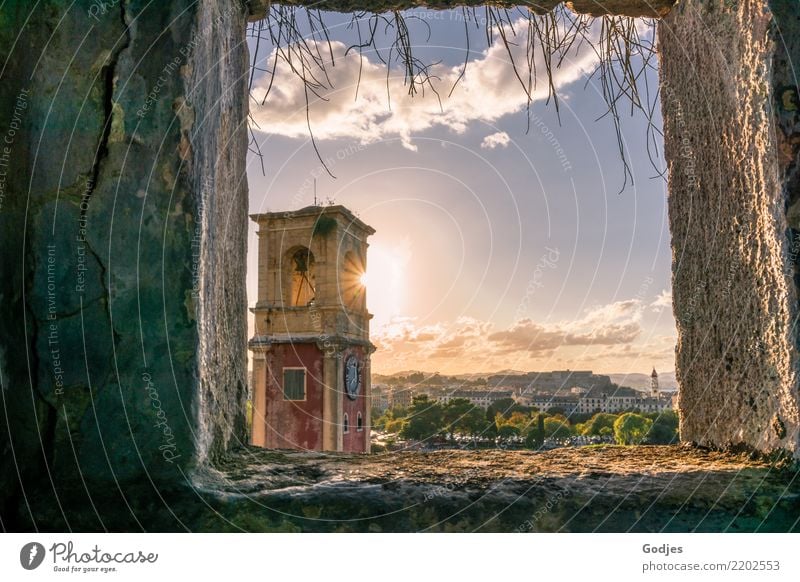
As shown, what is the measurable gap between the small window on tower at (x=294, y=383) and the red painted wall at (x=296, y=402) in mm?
100

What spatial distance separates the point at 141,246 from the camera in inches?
45.8

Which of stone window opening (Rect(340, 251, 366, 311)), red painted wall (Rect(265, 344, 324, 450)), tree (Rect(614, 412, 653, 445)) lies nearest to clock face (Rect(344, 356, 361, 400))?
red painted wall (Rect(265, 344, 324, 450))

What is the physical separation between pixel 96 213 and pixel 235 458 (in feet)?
1.87

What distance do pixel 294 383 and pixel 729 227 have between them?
15.6 meters

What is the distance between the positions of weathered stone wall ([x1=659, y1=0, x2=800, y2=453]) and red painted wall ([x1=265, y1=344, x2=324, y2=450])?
1478cm

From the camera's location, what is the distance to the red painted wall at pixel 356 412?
1658 centimetres

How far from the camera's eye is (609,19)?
1.81 m

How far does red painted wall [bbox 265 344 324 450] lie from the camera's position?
52.9 ft

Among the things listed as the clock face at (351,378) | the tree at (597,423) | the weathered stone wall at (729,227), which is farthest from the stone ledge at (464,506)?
the clock face at (351,378)

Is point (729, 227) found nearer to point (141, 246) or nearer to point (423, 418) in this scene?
point (141, 246)

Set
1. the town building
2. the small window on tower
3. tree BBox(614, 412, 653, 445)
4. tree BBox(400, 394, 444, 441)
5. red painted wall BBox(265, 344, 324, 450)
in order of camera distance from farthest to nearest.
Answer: the small window on tower < red painted wall BBox(265, 344, 324, 450) < tree BBox(400, 394, 444, 441) < the town building < tree BBox(614, 412, 653, 445)

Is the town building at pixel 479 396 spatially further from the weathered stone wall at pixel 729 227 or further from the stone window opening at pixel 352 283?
the weathered stone wall at pixel 729 227

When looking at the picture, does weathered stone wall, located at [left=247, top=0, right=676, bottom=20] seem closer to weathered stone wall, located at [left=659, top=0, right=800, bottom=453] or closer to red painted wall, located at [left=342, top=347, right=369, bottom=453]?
weathered stone wall, located at [left=659, top=0, right=800, bottom=453]

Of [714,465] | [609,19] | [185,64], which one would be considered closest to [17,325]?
[185,64]
